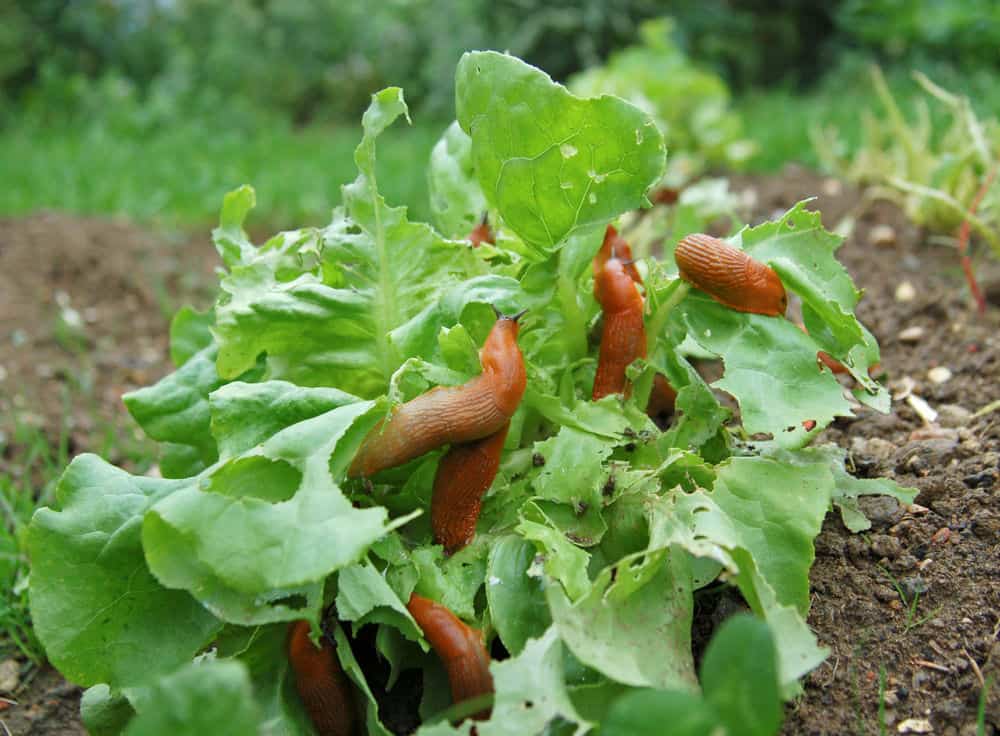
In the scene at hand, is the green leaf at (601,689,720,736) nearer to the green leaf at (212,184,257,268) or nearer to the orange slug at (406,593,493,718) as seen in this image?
the orange slug at (406,593,493,718)

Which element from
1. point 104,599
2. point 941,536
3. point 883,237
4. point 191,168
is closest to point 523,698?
point 104,599

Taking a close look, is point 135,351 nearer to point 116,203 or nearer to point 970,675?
point 116,203

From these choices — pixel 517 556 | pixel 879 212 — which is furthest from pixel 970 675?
pixel 879 212

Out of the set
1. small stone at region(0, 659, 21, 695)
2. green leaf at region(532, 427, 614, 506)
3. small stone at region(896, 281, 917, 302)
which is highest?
green leaf at region(532, 427, 614, 506)

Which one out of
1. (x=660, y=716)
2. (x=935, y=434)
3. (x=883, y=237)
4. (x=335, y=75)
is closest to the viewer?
(x=660, y=716)

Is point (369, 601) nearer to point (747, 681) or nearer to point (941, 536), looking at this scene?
point (747, 681)

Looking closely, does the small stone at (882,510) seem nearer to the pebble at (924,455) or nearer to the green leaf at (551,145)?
the pebble at (924,455)

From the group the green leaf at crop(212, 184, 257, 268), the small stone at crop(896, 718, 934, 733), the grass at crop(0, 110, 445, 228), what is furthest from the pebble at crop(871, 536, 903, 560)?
the grass at crop(0, 110, 445, 228)

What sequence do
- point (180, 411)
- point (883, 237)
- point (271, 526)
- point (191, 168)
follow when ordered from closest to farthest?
1. point (271, 526)
2. point (180, 411)
3. point (883, 237)
4. point (191, 168)
